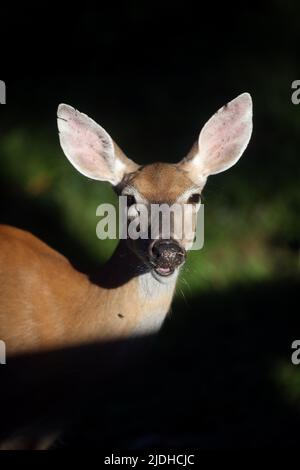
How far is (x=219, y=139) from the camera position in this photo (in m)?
5.97

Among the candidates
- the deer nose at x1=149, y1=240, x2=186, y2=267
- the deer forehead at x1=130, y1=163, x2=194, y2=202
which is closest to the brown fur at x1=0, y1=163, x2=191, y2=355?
the deer forehead at x1=130, y1=163, x2=194, y2=202

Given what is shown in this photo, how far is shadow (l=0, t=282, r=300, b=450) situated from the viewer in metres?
5.79

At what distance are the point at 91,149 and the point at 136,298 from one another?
785 mm

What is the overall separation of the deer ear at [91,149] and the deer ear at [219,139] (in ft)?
1.02

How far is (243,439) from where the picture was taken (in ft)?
21.0

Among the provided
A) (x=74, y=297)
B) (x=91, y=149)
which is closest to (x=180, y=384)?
(x=74, y=297)

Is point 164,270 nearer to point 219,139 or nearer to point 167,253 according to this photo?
point 167,253

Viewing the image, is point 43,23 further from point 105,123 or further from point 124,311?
point 124,311

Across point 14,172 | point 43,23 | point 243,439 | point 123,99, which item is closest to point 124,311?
point 243,439

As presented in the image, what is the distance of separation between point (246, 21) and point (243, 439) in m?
3.94

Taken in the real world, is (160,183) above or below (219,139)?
below

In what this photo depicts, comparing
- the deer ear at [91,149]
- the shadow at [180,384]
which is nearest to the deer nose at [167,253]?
the shadow at [180,384]

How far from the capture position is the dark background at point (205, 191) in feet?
21.9

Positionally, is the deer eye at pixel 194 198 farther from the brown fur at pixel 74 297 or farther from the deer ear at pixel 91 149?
the deer ear at pixel 91 149
